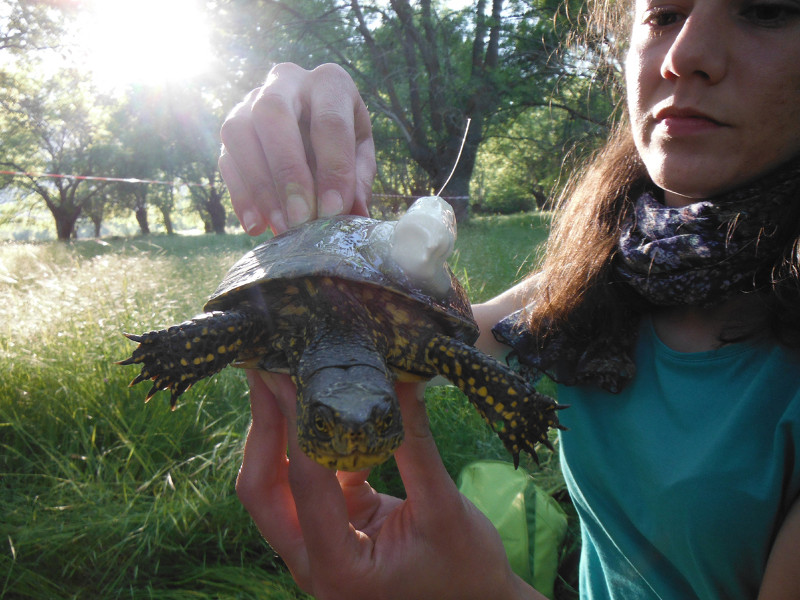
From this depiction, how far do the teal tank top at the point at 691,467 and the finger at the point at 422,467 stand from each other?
54cm

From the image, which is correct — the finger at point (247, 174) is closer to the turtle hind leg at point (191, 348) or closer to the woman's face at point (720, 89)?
the turtle hind leg at point (191, 348)

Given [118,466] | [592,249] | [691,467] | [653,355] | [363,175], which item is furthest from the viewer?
[118,466]

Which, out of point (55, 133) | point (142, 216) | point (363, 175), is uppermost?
point (55, 133)

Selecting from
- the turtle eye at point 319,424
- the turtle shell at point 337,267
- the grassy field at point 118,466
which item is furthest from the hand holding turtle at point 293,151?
the grassy field at point 118,466

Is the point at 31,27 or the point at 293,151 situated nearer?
the point at 293,151

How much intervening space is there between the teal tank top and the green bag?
2.25 feet

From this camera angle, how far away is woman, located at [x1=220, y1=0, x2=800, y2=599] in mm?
1195

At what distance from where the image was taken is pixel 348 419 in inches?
44.7

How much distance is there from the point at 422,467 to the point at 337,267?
0.58m

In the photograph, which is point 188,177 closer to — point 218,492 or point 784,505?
point 218,492

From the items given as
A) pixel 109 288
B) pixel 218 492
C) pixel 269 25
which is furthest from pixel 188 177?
pixel 218 492

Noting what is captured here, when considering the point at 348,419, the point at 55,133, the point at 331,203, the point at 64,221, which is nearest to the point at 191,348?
the point at 348,419

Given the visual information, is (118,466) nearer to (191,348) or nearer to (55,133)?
(191,348)

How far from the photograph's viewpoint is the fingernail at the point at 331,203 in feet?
5.38
